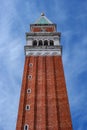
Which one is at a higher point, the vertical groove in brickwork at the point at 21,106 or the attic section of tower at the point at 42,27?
the attic section of tower at the point at 42,27


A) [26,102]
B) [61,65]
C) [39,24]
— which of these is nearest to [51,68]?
[61,65]

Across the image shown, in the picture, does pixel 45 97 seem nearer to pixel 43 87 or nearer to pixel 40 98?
pixel 40 98

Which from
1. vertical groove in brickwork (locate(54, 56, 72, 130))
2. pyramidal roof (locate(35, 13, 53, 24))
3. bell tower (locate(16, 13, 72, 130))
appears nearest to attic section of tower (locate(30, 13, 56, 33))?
Answer: pyramidal roof (locate(35, 13, 53, 24))

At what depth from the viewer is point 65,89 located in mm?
41594

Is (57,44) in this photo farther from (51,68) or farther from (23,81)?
(23,81)

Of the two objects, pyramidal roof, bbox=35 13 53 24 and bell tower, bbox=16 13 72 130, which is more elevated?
pyramidal roof, bbox=35 13 53 24

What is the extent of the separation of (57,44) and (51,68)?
7297 mm

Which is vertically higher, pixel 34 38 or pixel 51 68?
pixel 34 38

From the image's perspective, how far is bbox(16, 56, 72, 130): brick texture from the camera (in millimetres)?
36478

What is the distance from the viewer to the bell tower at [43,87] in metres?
36.7

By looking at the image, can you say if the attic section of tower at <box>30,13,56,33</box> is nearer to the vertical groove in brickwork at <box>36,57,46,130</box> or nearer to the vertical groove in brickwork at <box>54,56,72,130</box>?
the vertical groove in brickwork at <box>36,57,46,130</box>

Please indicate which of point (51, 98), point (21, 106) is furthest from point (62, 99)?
point (21, 106)

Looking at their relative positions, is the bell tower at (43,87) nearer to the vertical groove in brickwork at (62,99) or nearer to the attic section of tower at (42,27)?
the vertical groove in brickwork at (62,99)

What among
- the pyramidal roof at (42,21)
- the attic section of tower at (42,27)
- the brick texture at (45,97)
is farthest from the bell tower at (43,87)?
the pyramidal roof at (42,21)
